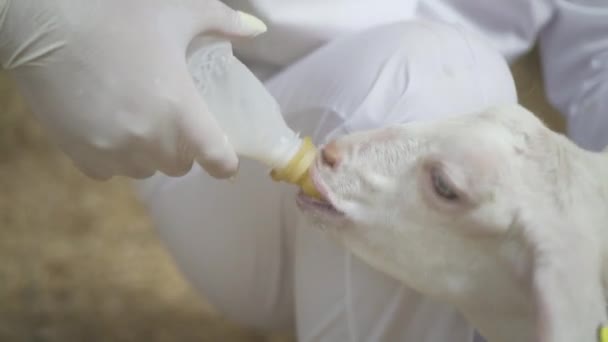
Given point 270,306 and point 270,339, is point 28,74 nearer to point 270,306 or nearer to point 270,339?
point 270,306

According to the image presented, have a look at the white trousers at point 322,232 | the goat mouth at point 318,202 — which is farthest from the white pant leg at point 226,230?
the goat mouth at point 318,202

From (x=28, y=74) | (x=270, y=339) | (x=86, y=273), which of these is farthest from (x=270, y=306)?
(x=28, y=74)

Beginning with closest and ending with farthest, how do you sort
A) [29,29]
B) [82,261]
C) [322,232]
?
[29,29]
[322,232]
[82,261]

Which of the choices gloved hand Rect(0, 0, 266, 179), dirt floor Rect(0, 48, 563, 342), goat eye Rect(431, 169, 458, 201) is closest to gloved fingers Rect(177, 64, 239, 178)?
gloved hand Rect(0, 0, 266, 179)

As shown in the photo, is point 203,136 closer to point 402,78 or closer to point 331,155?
A: point 331,155

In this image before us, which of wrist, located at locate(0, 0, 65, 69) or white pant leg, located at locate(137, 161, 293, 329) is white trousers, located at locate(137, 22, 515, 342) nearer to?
white pant leg, located at locate(137, 161, 293, 329)

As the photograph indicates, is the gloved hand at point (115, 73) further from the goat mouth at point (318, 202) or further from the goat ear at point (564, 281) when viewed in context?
the goat ear at point (564, 281)

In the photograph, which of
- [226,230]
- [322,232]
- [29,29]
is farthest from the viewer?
[226,230]

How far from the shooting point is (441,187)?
65cm

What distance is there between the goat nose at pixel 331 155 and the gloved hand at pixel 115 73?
82 mm

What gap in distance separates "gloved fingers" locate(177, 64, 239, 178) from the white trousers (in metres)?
0.16

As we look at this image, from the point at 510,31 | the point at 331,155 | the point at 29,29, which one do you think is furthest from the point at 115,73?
the point at 510,31

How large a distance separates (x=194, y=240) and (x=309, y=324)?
0.49ft

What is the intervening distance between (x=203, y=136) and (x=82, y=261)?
0.57 m
